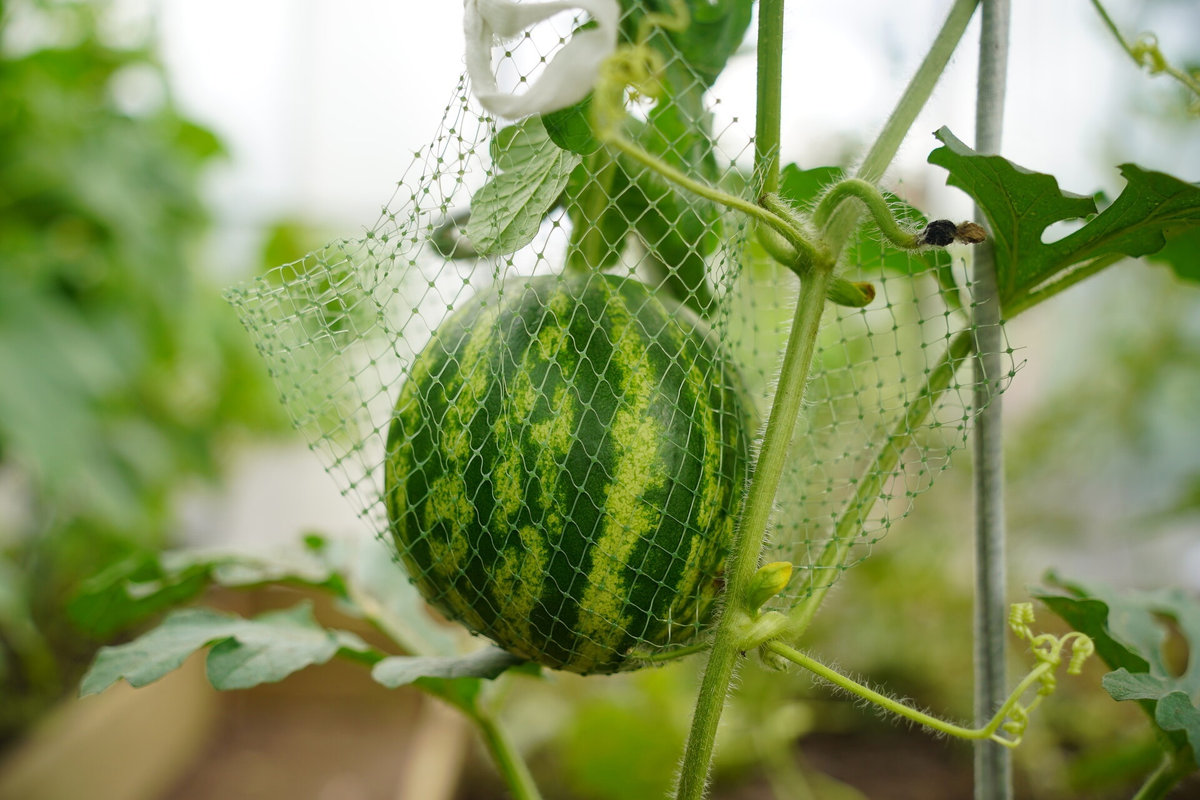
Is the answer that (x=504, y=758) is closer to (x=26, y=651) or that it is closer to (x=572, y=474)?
(x=572, y=474)

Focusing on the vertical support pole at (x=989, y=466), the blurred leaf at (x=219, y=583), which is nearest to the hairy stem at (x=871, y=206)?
the vertical support pole at (x=989, y=466)

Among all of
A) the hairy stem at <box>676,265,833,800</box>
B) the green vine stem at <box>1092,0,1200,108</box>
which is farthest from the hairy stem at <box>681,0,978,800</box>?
the green vine stem at <box>1092,0,1200,108</box>

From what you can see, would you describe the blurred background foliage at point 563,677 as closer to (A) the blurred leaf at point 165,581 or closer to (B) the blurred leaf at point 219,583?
(B) the blurred leaf at point 219,583

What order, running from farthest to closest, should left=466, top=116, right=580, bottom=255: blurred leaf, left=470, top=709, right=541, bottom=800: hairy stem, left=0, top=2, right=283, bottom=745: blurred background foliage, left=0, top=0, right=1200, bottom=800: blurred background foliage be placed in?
left=0, top=2, right=283, bottom=745: blurred background foliage < left=0, top=0, right=1200, bottom=800: blurred background foliage < left=470, top=709, right=541, bottom=800: hairy stem < left=466, top=116, right=580, bottom=255: blurred leaf

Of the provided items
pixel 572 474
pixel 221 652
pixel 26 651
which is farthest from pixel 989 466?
pixel 26 651

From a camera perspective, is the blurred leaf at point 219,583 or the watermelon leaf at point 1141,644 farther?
the blurred leaf at point 219,583

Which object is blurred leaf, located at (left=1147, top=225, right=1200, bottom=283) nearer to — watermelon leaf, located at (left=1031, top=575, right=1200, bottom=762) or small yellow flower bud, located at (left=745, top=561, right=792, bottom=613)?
watermelon leaf, located at (left=1031, top=575, right=1200, bottom=762)

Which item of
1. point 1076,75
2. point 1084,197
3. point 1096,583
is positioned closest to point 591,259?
point 1084,197
